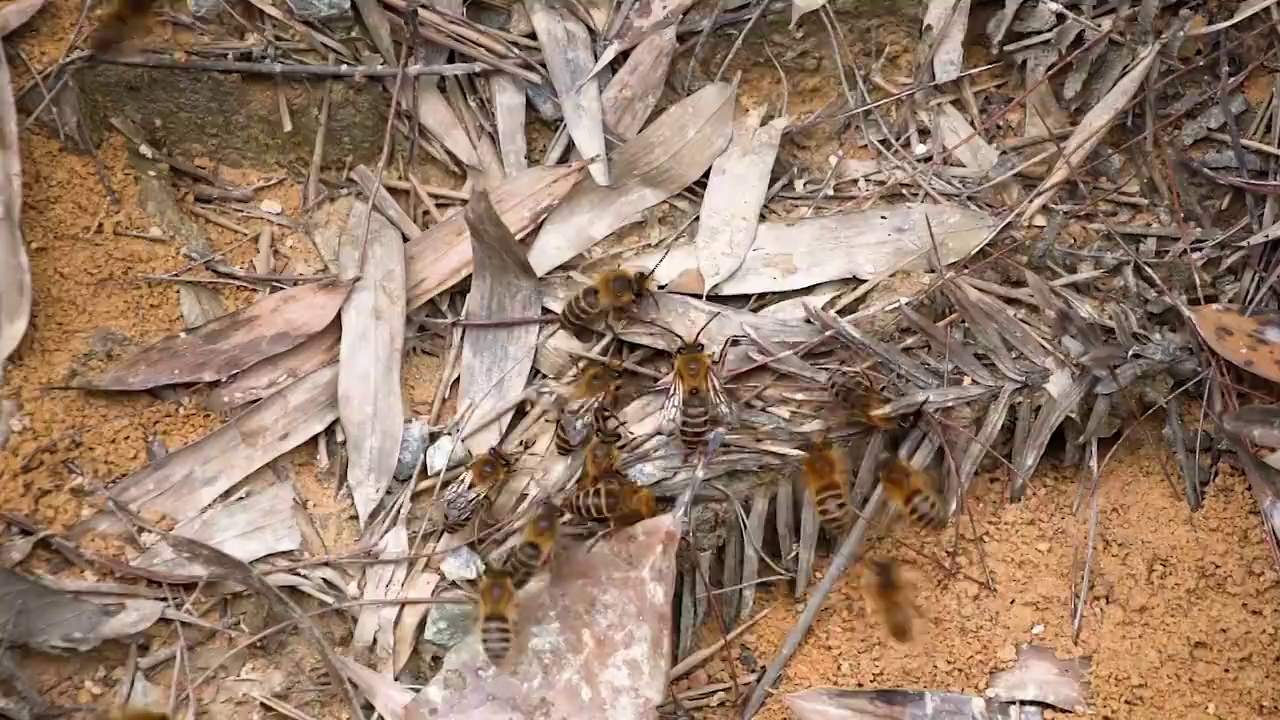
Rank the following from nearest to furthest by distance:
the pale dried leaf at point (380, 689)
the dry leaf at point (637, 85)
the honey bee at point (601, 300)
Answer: the pale dried leaf at point (380, 689)
the honey bee at point (601, 300)
the dry leaf at point (637, 85)

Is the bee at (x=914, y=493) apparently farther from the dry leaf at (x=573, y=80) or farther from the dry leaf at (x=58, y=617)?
the dry leaf at (x=58, y=617)

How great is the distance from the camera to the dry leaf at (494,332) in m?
2.88

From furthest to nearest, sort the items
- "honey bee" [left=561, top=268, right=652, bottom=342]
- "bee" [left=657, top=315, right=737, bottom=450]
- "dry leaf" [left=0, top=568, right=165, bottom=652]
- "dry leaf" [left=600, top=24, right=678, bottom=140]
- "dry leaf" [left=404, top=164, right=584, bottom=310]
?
"dry leaf" [left=600, top=24, right=678, bottom=140] < "dry leaf" [left=404, top=164, right=584, bottom=310] < "honey bee" [left=561, top=268, right=652, bottom=342] < "bee" [left=657, top=315, right=737, bottom=450] < "dry leaf" [left=0, top=568, right=165, bottom=652]

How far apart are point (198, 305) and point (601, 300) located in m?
1.07

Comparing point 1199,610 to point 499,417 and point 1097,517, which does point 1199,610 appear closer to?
point 1097,517

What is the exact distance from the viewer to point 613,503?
260cm

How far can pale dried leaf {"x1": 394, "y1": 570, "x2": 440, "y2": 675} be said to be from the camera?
2.67 meters

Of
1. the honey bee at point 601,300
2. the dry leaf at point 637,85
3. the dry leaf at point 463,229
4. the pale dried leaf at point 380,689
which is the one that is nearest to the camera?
the pale dried leaf at point 380,689

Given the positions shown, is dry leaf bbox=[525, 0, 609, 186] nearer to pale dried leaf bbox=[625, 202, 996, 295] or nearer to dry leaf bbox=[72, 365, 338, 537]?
pale dried leaf bbox=[625, 202, 996, 295]

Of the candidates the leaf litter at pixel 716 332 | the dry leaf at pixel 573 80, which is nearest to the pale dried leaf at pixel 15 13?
the leaf litter at pixel 716 332

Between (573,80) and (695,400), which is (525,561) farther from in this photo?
(573,80)

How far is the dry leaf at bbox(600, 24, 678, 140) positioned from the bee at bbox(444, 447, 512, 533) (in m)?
1.01

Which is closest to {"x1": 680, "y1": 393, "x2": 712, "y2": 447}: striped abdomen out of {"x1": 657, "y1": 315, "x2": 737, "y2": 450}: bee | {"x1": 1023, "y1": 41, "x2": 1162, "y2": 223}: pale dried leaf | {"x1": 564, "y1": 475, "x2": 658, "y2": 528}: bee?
{"x1": 657, "y1": 315, "x2": 737, "y2": 450}: bee

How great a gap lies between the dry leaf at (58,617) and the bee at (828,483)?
1.60m
